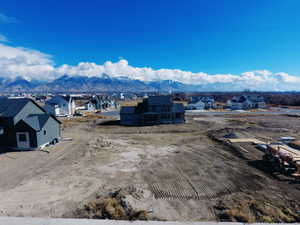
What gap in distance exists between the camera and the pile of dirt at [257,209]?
8.09 meters

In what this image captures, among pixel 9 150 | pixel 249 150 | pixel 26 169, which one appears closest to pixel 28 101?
pixel 9 150

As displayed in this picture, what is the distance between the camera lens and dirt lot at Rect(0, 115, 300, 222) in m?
8.76

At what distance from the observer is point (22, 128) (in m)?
18.6

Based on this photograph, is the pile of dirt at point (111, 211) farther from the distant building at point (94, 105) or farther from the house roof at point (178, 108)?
the distant building at point (94, 105)

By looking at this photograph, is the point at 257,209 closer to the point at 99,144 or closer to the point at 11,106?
the point at 99,144

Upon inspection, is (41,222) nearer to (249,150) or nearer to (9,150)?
(9,150)

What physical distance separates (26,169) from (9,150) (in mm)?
6853

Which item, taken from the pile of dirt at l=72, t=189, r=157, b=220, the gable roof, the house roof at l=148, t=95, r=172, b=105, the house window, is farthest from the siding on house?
the house roof at l=148, t=95, r=172, b=105

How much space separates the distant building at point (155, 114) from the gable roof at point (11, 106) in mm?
17739

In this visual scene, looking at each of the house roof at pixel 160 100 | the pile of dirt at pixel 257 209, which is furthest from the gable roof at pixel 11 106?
the pile of dirt at pixel 257 209

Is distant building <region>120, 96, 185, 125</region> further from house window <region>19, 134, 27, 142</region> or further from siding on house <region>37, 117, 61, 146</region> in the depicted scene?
house window <region>19, 134, 27, 142</region>

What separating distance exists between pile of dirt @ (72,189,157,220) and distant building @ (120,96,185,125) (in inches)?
1029

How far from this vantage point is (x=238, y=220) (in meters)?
7.96

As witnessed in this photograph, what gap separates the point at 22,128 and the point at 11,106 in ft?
13.8
